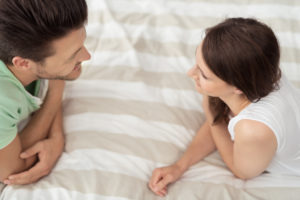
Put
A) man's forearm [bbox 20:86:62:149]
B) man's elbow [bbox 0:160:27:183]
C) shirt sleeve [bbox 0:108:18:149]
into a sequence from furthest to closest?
man's forearm [bbox 20:86:62:149]
man's elbow [bbox 0:160:27:183]
shirt sleeve [bbox 0:108:18:149]

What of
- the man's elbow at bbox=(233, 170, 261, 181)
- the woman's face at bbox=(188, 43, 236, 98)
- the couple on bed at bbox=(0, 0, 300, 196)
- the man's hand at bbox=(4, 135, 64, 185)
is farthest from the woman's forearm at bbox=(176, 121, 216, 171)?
the man's hand at bbox=(4, 135, 64, 185)

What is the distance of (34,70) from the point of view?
1030 mm

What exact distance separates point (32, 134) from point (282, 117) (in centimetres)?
88

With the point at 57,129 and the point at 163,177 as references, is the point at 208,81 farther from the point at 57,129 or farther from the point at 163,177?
the point at 57,129

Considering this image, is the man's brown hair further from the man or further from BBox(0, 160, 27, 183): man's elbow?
BBox(0, 160, 27, 183): man's elbow

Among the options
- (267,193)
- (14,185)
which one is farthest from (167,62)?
(14,185)

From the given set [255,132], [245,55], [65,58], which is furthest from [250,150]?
[65,58]

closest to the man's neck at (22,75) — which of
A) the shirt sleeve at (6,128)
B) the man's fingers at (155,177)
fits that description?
the shirt sleeve at (6,128)

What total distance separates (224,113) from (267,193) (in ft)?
1.01

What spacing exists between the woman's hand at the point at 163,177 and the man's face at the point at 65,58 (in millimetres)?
457

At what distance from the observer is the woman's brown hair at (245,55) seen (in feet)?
2.81

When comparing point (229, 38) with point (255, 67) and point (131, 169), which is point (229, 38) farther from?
point (131, 169)

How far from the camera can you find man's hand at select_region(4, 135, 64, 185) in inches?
42.7

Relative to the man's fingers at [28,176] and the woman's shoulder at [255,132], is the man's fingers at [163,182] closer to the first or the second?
the woman's shoulder at [255,132]
